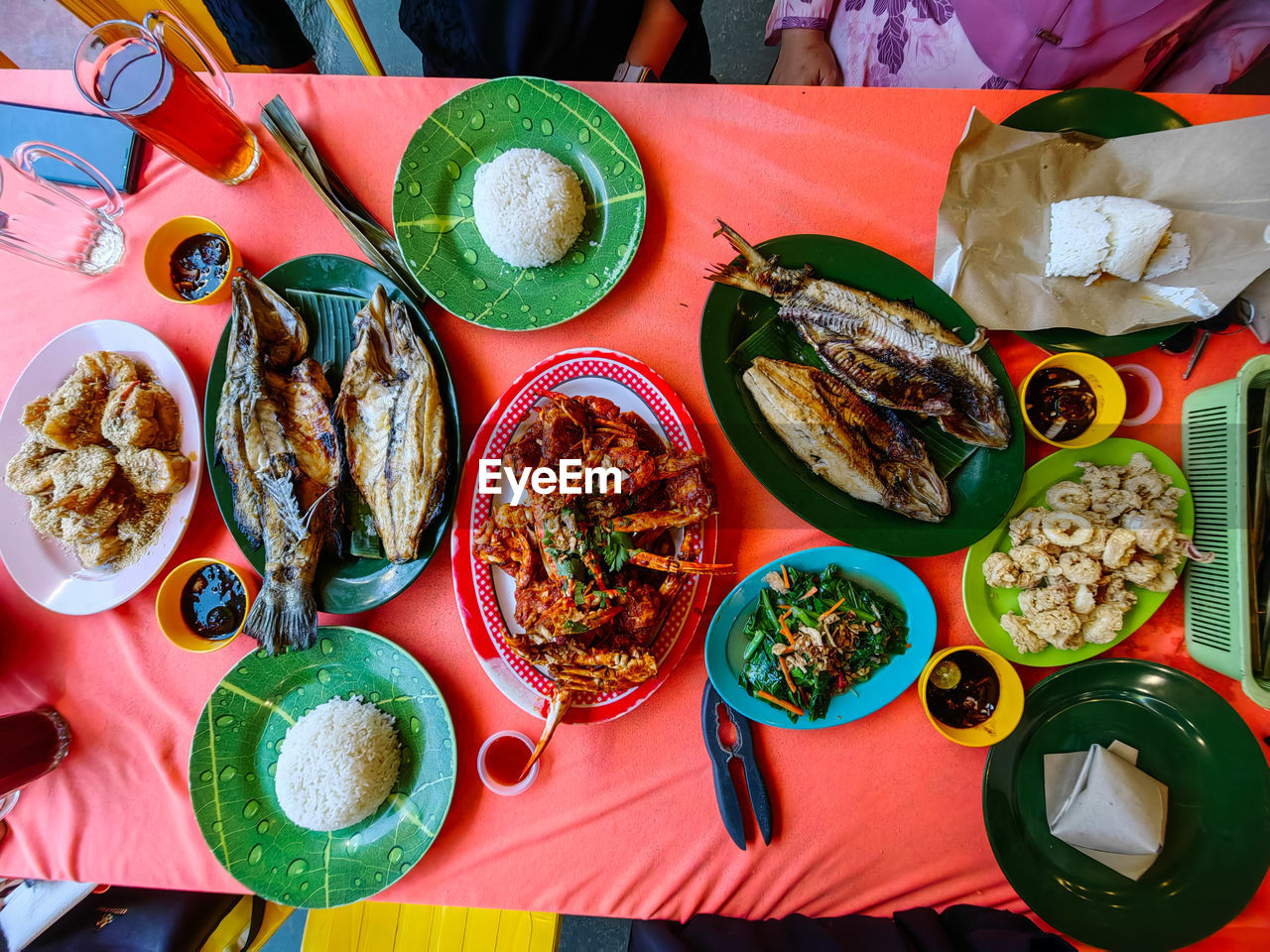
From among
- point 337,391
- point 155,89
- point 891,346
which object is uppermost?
Result: point 155,89

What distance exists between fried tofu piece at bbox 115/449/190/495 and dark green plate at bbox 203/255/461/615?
3.4 inches

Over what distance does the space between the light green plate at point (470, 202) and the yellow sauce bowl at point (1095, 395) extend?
1153 mm

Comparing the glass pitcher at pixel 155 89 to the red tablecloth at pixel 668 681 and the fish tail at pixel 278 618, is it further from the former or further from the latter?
the fish tail at pixel 278 618

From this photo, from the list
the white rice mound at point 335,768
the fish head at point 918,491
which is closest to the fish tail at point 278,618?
the white rice mound at point 335,768

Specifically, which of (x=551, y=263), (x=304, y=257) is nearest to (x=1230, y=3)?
(x=551, y=263)

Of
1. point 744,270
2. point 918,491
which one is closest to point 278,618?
point 744,270

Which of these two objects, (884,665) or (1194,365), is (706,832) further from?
(1194,365)

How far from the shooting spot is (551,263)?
5.11 ft

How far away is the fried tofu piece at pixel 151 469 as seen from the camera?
1478mm

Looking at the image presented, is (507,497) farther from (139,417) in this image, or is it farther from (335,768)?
(139,417)

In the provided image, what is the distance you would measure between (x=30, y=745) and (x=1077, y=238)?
3077mm

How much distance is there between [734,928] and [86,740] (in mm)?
1873

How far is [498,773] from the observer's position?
1.47 metres

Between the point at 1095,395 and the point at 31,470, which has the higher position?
the point at 1095,395
